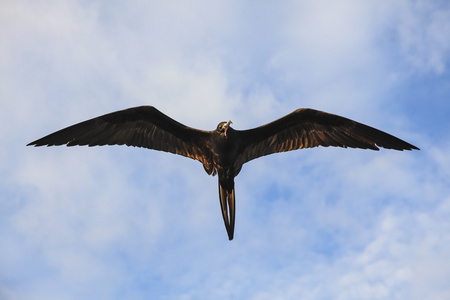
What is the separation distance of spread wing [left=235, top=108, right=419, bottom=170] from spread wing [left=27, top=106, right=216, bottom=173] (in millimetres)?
1060

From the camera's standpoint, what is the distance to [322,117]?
9359 mm

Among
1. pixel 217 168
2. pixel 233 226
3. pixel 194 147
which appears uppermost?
pixel 194 147

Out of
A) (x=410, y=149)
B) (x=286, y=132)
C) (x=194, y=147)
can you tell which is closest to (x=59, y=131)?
(x=194, y=147)

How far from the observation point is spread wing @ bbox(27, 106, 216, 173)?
872 cm

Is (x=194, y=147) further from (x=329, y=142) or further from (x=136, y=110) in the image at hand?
(x=329, y=142)

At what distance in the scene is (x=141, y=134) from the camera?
9195 mm

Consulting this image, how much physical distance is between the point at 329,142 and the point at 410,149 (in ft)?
5.62

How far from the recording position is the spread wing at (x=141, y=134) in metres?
8.72

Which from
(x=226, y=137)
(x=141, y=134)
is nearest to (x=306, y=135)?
→ (x=226, y=137)

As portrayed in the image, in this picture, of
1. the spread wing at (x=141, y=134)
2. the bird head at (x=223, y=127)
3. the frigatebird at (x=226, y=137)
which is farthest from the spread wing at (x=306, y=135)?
the spread wing at (x=141, y=134)

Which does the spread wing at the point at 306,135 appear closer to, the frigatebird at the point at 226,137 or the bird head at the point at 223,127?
the frigatebird at the point at 226,137

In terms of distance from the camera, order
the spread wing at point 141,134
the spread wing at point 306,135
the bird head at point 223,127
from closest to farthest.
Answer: the bird head at point 223,127 → the spread wing at point 141,134 → the spread wing at point 306,135

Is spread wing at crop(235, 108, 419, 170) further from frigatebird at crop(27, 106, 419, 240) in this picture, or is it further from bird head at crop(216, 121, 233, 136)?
bird head at crop(216, 121, 233, 136)

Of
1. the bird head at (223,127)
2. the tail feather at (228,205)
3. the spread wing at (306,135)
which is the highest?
the spread wing at (306,135)
